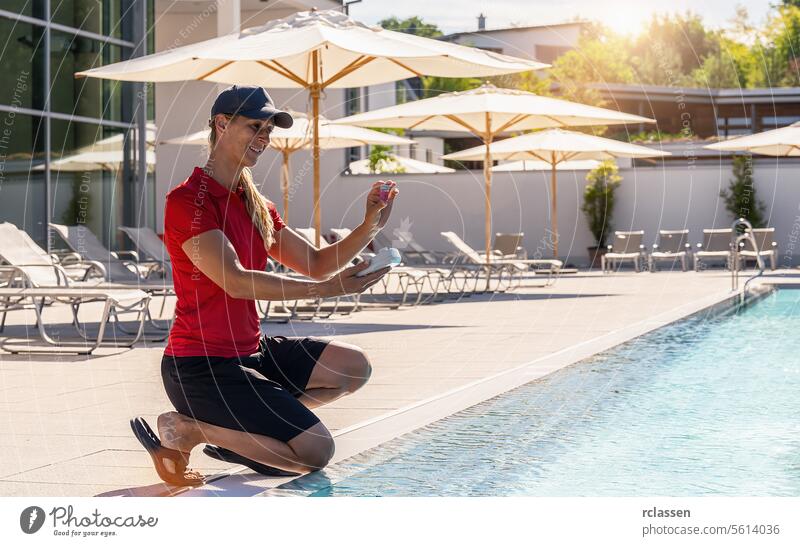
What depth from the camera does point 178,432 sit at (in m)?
3.71

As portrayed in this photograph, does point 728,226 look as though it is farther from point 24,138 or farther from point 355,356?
point 355,356

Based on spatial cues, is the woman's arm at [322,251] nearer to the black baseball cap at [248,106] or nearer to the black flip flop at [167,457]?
the black baseball cap at [248,106]

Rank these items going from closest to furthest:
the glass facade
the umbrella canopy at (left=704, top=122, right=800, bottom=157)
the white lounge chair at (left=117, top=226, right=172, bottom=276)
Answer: the white lounge chair at (left=117, top=226, right=172, bottom=276) < the glass facade < the umbrella canopy at (left=704, top=122, right=800, bottom=157)

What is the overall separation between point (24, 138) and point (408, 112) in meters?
4.94

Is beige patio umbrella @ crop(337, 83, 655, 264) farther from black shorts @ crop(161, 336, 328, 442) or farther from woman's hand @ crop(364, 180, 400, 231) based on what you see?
black shorts @ crop(161, 336, 328, 442)

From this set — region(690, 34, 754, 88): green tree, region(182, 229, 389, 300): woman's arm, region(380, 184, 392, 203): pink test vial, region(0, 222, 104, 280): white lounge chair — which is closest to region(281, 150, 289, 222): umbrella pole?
region(0, 222, 104, 280): white lounge chair

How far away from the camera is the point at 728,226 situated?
21.3 metres

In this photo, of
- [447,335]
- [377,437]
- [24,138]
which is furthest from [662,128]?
[377,437]

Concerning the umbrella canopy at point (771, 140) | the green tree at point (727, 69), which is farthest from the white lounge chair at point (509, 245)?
the green tree at point (727, 69)

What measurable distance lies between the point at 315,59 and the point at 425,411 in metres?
6.18

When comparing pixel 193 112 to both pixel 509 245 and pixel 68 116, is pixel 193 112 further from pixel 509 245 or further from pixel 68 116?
pixel 509 245

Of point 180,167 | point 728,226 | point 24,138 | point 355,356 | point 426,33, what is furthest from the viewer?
point 426,33

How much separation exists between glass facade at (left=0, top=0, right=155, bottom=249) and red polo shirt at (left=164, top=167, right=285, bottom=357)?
1116 centimetres

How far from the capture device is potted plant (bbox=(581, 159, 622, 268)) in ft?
70.1
